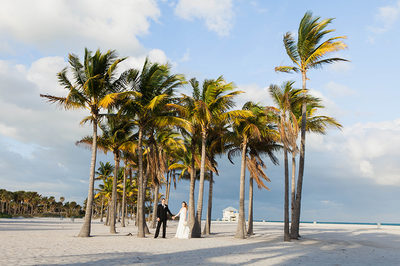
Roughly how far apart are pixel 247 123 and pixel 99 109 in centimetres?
882

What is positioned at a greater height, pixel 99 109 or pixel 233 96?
pixel 233 96

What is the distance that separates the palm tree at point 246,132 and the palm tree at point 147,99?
13.8ft

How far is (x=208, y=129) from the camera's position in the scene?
21812 millimetres

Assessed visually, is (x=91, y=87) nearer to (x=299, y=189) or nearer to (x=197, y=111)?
(x=197, y=111)

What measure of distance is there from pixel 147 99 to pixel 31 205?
336ft

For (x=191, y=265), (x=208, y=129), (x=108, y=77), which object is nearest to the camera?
(x=191, y=265)

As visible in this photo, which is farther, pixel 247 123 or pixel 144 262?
pixel 247 123

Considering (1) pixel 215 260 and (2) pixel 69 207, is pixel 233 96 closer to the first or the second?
(1) pixel 215 260

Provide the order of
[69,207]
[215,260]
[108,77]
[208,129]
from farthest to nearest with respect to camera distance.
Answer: [69,207]
[208,129]
[108,77]
[215,260]

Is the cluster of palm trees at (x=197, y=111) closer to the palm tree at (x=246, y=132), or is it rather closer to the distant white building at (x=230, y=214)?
the palm tree at (x=246, y=132)

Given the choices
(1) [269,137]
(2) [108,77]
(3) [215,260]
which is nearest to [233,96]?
(1) [269,137]

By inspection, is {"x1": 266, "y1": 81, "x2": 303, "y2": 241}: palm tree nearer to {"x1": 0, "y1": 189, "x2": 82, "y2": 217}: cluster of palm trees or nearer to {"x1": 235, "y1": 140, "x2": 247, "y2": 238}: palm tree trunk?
{"x1": 235, "y1": 140, "x2": 247, "y2": 238}: palm tree trunk

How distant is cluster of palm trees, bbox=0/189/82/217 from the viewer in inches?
3816

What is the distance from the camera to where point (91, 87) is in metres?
18.1
